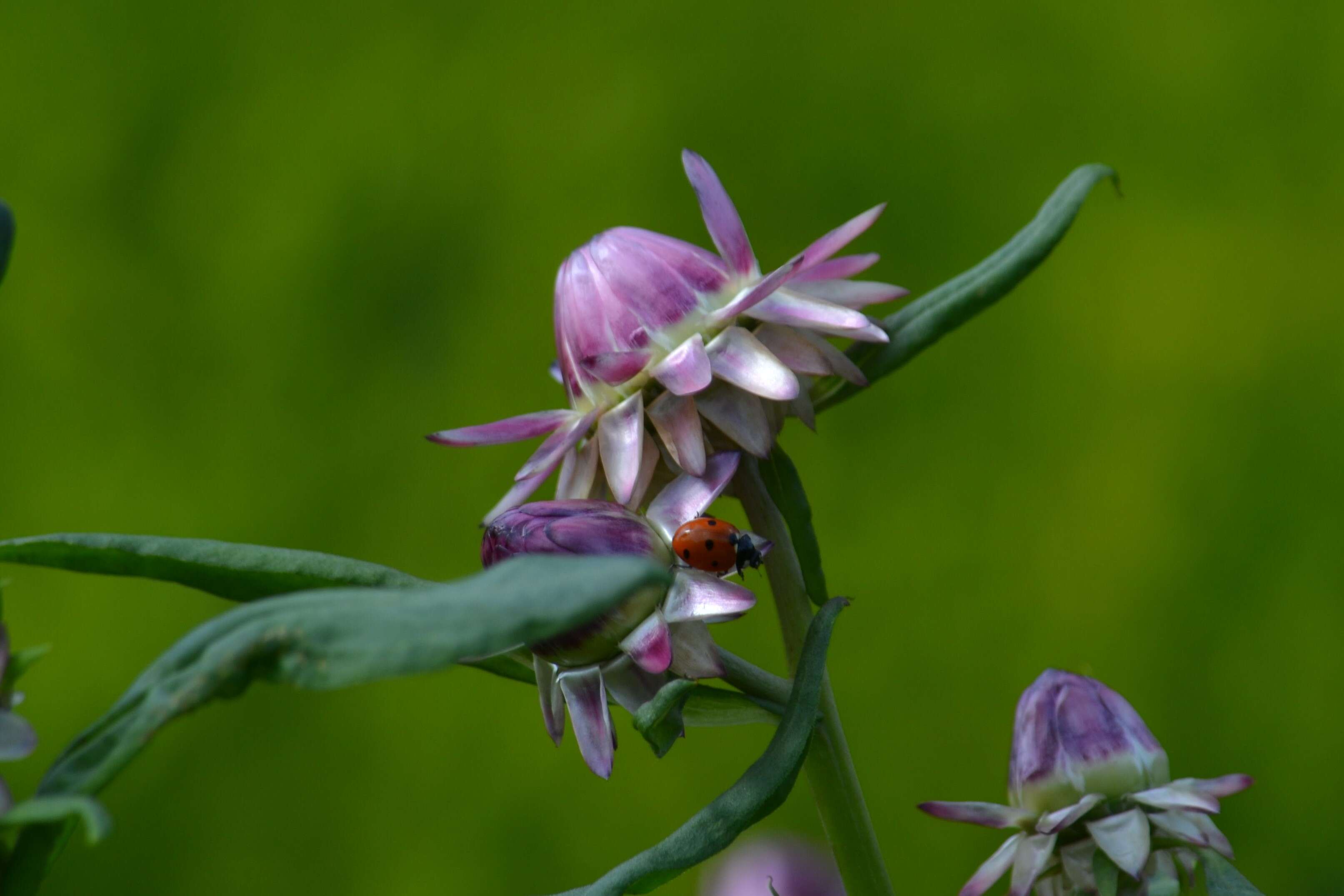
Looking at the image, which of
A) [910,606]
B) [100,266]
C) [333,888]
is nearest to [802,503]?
[910,606]

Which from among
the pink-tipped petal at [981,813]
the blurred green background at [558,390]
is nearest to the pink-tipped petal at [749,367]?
the pink-tipped petal at [981,813]

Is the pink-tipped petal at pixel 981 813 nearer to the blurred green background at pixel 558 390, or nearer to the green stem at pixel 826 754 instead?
the green stem at pixel 826 754

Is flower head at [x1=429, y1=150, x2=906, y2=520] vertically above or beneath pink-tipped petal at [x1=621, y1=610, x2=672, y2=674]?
above

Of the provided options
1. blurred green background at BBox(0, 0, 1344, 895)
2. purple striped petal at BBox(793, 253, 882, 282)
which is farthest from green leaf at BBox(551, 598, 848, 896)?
blurred green background at BBox(0, 0, 1344, 895)

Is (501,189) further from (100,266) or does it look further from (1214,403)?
(1214,403)

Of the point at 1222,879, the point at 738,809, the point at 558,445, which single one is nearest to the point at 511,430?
the point at 558,445

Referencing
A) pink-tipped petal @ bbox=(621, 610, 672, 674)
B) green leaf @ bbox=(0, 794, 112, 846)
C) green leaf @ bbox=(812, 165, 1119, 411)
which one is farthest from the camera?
green leaf @ bbox=(812, 165, 1119, 411)

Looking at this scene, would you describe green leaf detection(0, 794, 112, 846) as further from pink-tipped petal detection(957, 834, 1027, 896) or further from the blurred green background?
the blurred green background
